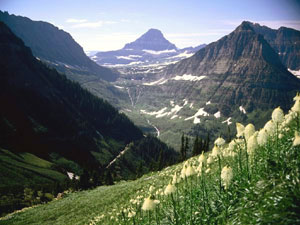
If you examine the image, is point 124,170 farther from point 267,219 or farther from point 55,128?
point 267,219

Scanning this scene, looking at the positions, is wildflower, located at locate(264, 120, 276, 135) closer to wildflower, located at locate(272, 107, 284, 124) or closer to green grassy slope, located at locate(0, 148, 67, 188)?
wildflower, located at locate(272, 107, 284, 124)

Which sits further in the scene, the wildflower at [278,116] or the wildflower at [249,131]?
the wildflower at [249,131]

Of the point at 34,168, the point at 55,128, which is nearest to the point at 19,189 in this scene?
the point at 34,168

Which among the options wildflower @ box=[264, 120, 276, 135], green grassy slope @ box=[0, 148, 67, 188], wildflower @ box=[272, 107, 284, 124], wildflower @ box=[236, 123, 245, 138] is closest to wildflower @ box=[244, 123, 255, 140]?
wildflower @ box=[236, 123, 245, 138]

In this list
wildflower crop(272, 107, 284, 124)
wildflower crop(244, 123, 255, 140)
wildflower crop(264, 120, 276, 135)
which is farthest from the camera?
wildflower crop(244, 123, 255, 140)

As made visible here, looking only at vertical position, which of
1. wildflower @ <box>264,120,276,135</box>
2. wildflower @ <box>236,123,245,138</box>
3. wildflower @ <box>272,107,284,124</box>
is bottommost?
wildflower @ <box>236,123,245,138</box>

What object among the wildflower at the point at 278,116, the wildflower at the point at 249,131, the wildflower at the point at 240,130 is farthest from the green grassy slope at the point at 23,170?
the wildflower at the point at 278,116

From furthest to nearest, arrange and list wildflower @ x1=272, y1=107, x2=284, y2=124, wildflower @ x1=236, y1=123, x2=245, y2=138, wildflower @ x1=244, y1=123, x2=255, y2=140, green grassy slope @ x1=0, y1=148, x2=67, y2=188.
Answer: green grassy slope @ x1=0, y1=148, x2=67, y2=188
wildflower @ x1=236, y1=123, x2=245, y2=138
wildflower @ x1=244, y1=123, x2=255, y2=140
wildflower @ x1=272, y1=107, x2=284, y2=124

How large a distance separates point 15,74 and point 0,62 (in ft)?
48.6

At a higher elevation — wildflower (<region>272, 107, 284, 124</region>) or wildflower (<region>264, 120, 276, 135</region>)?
wildflower (<region>272, 107, 284, 124</region>)

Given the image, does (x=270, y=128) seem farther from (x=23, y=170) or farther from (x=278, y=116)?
(x=23, y=170)

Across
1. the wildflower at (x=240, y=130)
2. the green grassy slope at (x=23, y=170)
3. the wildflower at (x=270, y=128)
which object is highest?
the wildflower at (x=270, y=128)

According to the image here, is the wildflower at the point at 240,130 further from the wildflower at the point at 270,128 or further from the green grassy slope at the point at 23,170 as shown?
the green grassy slope at the point at 23,170

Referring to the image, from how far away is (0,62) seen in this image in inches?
7569
